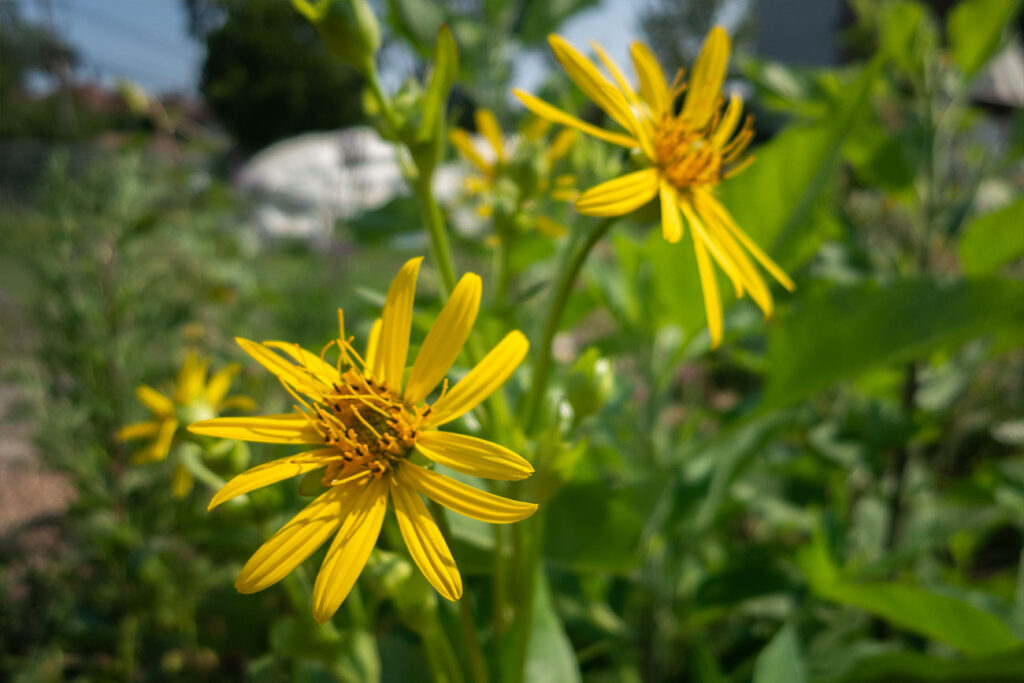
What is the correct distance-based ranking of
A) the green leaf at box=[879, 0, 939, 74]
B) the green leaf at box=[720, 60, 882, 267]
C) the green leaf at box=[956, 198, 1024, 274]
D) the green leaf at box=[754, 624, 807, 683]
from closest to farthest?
1. the green leaf at box=[754, 624, 807, 683]
2. the green leaf at box=[720, 60, 882, 267]
3. the green leaf at box=[956, 198, 1024, 274]
4. the green leaf at box=[879, 0, 939, 74]

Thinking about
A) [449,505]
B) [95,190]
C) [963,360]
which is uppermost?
[95,190]

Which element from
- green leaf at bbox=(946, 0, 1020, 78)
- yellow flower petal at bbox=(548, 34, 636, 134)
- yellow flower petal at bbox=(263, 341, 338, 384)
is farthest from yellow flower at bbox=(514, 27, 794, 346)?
green leaf at bbox=(946, 0, 1020, 78)

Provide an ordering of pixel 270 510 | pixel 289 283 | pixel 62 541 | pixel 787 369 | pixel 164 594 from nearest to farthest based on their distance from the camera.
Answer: pixel 270 510, pixel 787 369, pixel 164 594, pixel 62 541, pixel 289 283

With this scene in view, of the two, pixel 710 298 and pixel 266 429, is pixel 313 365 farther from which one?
pixel 710 298

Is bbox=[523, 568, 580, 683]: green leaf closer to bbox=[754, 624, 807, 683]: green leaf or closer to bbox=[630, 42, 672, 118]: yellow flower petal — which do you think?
bbox=[754, 624, 807, 683]: green leaf

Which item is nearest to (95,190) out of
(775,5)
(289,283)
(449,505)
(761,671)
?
(289,283)

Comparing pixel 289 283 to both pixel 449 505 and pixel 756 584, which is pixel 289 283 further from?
pixel 449 505

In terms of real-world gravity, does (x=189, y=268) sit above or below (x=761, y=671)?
above
